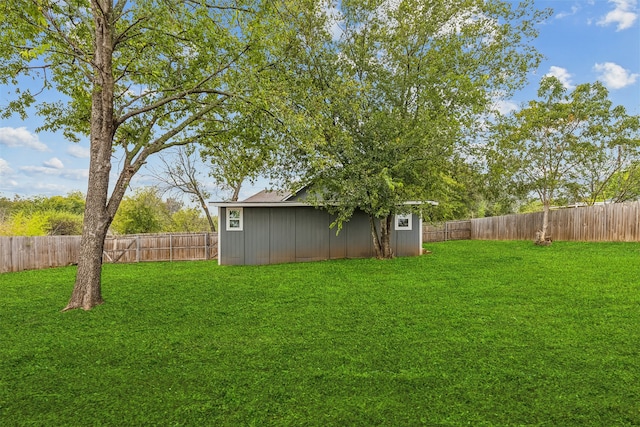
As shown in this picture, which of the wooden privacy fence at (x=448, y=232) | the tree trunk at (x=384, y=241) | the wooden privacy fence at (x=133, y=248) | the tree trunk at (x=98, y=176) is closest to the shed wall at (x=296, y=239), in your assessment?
the tree trunk at (x=384, y=241)

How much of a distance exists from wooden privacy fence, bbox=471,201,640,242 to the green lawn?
729 cm

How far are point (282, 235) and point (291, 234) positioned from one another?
353mm

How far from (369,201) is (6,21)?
8.63 meters

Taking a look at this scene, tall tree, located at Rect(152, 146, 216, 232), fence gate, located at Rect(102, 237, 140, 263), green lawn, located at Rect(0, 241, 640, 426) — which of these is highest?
tall tree, located at Rect(152, 146, 216, 232)

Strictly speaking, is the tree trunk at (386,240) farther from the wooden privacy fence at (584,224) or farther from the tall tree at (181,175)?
the tall tree at (181,175)

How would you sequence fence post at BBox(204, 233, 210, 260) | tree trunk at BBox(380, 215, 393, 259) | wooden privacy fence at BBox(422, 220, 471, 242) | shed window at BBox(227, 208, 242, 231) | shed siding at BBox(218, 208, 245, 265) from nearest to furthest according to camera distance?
tree trunk at BBox(380, 215, 393, 259), shed siding at BBox(218, 208, 245, 265), shed window at BBox(227, 208, 242, 231), fence post at BBox(204, 233, 210, 260), wooden privacy fence at BBox(422, 220, 471, 242)

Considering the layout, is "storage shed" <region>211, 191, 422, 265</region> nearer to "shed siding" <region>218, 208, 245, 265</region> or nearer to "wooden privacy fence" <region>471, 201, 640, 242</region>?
"shed siding" <region>218, 208, 245, 265</region>

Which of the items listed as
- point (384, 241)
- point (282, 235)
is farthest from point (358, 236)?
point (282, 235)

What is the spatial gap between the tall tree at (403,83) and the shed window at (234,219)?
3514mm

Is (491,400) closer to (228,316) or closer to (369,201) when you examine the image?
(228,316)

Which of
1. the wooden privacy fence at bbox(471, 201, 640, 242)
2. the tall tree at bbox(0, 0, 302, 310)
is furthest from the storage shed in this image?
the wooden privacy fence at bbox(471, 201, 640, 242)

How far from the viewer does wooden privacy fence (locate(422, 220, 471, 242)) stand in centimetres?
2191

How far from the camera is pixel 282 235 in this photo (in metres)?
12.8

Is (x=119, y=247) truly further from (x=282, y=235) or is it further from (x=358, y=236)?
(x=358, y=236)
